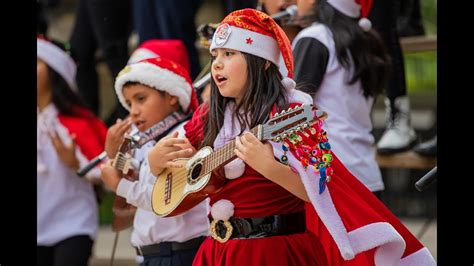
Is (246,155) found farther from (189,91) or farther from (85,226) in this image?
(85,226)

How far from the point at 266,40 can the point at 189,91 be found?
1019 millimetres

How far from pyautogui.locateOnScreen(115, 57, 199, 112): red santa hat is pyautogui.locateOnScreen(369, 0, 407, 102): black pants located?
1.28m

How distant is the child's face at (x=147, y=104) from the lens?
15.7 ft

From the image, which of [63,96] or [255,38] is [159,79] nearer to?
[255,38]

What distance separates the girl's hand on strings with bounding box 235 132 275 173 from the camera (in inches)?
141

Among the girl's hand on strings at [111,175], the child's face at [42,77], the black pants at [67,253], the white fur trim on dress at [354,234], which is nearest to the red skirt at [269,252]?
the white fur trim on dress at [354,234]

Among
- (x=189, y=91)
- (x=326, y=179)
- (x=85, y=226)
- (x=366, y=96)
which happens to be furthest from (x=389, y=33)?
(x=326, y=179)

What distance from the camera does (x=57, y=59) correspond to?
6.12m

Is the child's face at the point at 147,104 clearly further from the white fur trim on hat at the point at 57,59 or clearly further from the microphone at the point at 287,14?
the white fur trim on hat at the point at 57,59

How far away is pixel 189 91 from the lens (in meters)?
4.85

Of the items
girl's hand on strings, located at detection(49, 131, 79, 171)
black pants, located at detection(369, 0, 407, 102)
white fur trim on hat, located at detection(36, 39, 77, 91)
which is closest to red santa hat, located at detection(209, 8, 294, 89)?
black pants, located at detection(369, 0, 407, 102)

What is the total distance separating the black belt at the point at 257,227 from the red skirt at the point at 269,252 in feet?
0.06

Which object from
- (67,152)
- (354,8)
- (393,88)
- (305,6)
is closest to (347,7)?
(354,8)

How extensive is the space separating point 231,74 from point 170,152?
431 mm
